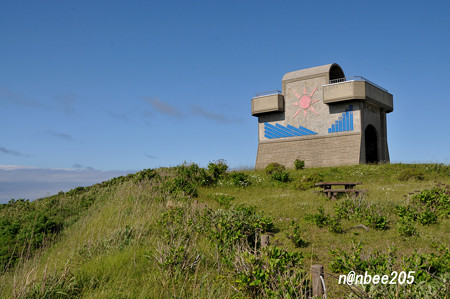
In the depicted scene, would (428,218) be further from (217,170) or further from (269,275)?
(217,170)

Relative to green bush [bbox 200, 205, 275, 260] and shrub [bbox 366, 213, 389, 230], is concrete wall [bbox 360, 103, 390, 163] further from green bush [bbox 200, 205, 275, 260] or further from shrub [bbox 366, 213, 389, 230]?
green bush [bbox 200, 205, 275, 260]

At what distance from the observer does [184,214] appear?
9.23m

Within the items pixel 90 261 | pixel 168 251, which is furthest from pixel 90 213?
pixel 168 251

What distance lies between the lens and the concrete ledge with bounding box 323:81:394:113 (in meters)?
26.9

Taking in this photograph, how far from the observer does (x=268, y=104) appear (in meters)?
31.3

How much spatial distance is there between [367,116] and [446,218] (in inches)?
788

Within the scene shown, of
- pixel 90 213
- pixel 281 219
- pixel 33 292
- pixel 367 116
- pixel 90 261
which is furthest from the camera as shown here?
pixel 367 116

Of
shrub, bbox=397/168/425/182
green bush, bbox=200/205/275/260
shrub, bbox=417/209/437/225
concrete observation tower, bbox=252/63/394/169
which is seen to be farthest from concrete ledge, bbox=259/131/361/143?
green bush, bbox=200/205/275/260

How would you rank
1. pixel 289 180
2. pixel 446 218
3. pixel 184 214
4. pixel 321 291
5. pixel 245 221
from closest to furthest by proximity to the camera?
pixel 321 291 < pixel 245 221 < pixel 184 214 < pixel 446 218 < pixel 289 180

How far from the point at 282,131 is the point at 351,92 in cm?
705

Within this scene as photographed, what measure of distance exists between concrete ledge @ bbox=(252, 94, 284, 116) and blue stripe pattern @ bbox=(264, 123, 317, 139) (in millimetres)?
1639

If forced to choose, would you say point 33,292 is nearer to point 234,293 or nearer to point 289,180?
point 234,293

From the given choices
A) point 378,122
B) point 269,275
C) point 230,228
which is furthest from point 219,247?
point 378,122

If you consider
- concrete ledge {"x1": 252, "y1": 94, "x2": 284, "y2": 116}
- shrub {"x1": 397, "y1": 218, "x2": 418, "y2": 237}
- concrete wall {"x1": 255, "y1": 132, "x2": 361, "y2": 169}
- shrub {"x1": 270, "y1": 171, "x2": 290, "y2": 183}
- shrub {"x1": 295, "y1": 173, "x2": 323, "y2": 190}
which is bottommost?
shrub {"x1": 397, "y1": 218, "x2": 418, "y2": 237}
